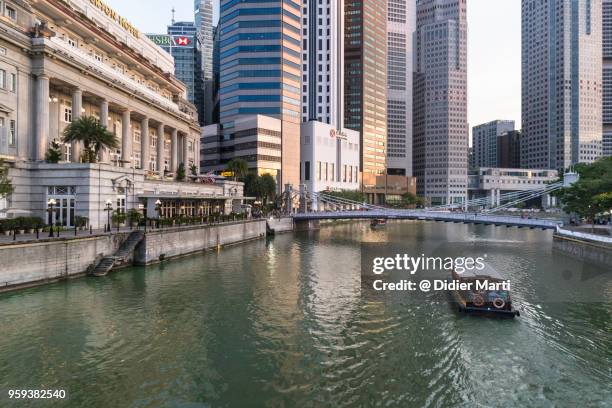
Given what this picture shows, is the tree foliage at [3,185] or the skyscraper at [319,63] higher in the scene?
the skyscraper at [319,63]

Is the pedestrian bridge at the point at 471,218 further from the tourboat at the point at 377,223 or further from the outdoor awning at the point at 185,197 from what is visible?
the tourboat at the point at 377,223

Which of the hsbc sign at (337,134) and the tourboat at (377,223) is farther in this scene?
the hsbc sign at (337,134)

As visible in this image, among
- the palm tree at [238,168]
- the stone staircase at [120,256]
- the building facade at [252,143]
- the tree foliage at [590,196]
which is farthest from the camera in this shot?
the building facade at [252,143]

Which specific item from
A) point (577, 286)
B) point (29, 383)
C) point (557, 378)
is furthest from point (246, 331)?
point (577, 286)

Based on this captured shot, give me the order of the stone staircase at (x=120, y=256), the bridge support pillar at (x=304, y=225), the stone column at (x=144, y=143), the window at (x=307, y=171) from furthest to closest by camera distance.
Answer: the window at (x=307, y=171)
the bridge support pillar at (x=304, y=225)
the stone column at (x=144, y=143)
the stone staircase at (x=120, y=256)

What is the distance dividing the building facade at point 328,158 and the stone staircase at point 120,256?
116517 mm

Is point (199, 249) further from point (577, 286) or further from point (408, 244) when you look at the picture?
point (577, 286)

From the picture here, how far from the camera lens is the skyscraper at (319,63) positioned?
19150 cm

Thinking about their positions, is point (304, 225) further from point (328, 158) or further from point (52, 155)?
point (52, 155)

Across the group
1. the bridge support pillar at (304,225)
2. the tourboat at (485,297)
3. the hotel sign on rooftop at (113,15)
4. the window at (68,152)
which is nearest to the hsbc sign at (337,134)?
the bridge support pillar at (304,225)

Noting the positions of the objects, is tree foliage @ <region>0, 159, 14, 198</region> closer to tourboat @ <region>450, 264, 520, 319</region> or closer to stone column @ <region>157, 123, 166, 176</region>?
stone column @ <region>157, 123, 166, 176</region>

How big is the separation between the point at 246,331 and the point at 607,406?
19.3 m

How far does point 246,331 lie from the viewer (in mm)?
27641

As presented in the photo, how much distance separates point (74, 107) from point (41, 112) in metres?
6.39
